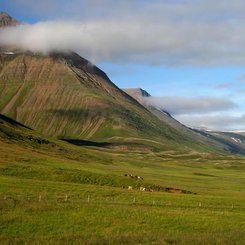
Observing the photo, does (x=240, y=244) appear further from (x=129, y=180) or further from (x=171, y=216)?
(x=129, y=180)

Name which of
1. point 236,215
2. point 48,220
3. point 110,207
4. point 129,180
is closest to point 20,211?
point 48,220

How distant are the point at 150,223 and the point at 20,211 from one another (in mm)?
11881

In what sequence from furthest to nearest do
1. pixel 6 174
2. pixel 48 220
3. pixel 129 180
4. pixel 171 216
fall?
pixel 129 180 < pixel 6 174 < pixel 171 216 < pixel 48 220

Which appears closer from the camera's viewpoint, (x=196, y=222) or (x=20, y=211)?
(x=20, y=211)

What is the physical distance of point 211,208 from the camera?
5850 cm

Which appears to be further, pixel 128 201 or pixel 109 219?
pixel 128 201

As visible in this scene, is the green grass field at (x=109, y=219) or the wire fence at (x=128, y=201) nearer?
the green grass field at (x=109, y=219)

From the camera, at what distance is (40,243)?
29.4 m

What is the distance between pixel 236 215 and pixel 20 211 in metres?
25.2

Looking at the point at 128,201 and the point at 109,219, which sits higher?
the point at 128,201

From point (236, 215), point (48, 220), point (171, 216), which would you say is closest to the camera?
point (48, 220)

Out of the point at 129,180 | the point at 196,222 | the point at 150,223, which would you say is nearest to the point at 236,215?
the point at 196,222

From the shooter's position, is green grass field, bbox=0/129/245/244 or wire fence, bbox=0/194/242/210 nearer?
green grass field, bbox=0/129/245/244

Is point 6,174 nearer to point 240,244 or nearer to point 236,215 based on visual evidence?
point 236,215
